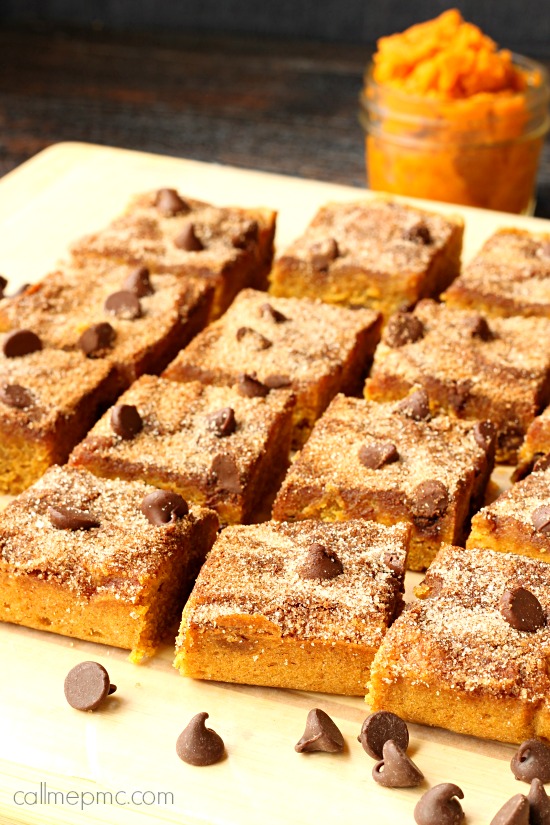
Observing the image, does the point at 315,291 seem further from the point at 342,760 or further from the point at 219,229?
the point at 342,760

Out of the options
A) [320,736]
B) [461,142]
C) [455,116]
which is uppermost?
[455,116]

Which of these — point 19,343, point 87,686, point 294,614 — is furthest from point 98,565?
point 19,343

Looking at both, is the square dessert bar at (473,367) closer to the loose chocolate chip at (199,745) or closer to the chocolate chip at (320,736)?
the chocolate chip at (320,736)

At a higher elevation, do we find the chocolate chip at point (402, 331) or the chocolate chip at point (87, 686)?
the chocolate chip at point (402, 331)

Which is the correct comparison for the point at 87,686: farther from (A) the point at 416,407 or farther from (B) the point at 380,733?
(A) the point at 416,407

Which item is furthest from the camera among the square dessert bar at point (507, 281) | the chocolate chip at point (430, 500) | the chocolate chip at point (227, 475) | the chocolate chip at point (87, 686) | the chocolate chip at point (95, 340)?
the square dessert bar at point (507, 281)

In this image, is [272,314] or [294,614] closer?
[294,614]

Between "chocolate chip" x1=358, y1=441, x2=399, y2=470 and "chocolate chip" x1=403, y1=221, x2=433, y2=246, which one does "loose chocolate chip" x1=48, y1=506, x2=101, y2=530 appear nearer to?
"chocolate chip" x1=358, y1=441, x2=399, y2=470

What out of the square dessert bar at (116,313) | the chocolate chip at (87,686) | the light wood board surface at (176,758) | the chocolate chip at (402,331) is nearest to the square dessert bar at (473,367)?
the chocolate chip at (402,331)
